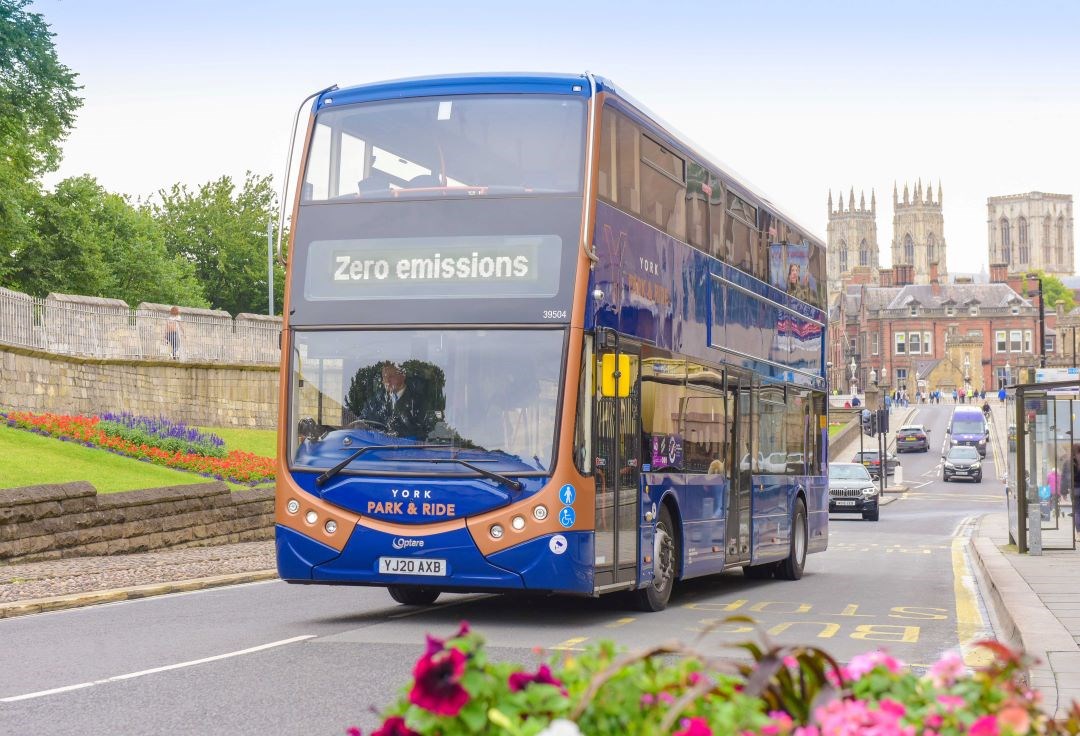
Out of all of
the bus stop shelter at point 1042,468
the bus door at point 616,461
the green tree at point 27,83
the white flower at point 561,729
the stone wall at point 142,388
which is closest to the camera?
the white flower at point 561,729

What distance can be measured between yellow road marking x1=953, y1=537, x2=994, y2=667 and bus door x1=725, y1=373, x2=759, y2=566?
7.95 feet

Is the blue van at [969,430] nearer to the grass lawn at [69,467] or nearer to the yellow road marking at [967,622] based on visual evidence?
the yellow road marking at [967,622]

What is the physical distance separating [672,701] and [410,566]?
362 inches

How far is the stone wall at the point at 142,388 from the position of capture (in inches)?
1226

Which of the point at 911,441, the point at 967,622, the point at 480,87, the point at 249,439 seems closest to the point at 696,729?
the point at 480,87

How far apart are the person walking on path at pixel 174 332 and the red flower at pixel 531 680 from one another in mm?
35209

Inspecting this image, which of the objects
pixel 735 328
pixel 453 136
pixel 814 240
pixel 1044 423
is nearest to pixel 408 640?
pixel 453 136

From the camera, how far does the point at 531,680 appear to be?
317cm

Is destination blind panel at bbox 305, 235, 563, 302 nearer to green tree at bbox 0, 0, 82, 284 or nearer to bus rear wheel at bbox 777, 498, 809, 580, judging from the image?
bus rear wheel at bbox 777, 498, 809, 580

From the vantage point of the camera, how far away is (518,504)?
11977 millimetres

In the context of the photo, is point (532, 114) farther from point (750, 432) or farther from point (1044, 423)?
point (1044, 423)

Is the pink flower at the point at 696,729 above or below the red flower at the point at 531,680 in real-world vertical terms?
below

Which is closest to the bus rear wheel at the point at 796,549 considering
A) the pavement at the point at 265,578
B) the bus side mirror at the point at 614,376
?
the pavement at the point at 265,578

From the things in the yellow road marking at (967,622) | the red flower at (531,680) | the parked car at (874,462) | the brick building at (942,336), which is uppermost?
the brick building at (942,336)
